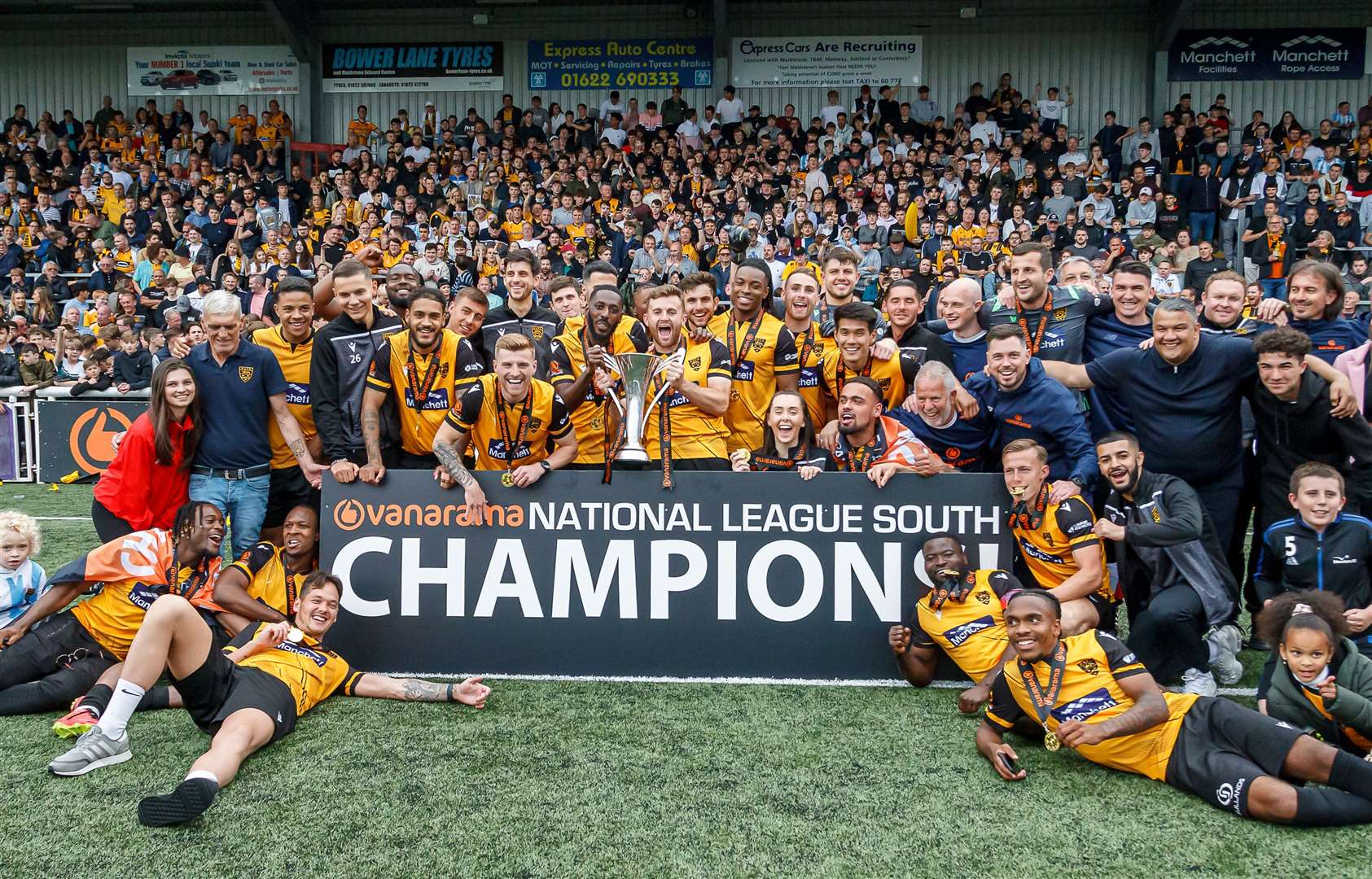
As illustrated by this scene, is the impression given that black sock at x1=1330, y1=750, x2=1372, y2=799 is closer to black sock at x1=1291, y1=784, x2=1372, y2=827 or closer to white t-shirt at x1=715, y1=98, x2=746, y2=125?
black sock at x1=1291, y1=784, x2=1372, y2=827

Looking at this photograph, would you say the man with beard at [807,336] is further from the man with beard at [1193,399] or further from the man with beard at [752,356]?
the man with beard at [1193,399]

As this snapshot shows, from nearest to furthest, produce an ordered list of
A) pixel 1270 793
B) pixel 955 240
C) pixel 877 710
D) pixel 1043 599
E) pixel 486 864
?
pixel 486 864
pixel 1270 793
pixel 1043 599
pixel 877 710
pixel 955 240

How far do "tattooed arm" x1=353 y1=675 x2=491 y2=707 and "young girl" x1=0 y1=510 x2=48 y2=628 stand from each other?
159 centimetres

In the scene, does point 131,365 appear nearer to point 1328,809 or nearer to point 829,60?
point 1328,809

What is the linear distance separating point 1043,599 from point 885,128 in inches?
739

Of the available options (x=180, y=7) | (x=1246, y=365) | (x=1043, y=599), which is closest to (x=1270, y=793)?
(x=1043, y=599)

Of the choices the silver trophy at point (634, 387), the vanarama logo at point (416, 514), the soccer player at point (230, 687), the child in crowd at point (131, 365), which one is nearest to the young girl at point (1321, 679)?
the silver trophy at point (634, 387)

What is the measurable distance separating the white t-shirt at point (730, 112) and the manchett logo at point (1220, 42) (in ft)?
24.1

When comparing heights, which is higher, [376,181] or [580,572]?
[376,181]

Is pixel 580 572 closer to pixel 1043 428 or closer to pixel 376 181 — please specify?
pixel 1043 428

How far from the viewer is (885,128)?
21.3 metres

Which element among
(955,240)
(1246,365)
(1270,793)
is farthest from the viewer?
(955,240)

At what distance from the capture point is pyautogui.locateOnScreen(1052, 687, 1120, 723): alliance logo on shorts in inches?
154

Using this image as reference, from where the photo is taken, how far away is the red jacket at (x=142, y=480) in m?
5.34
